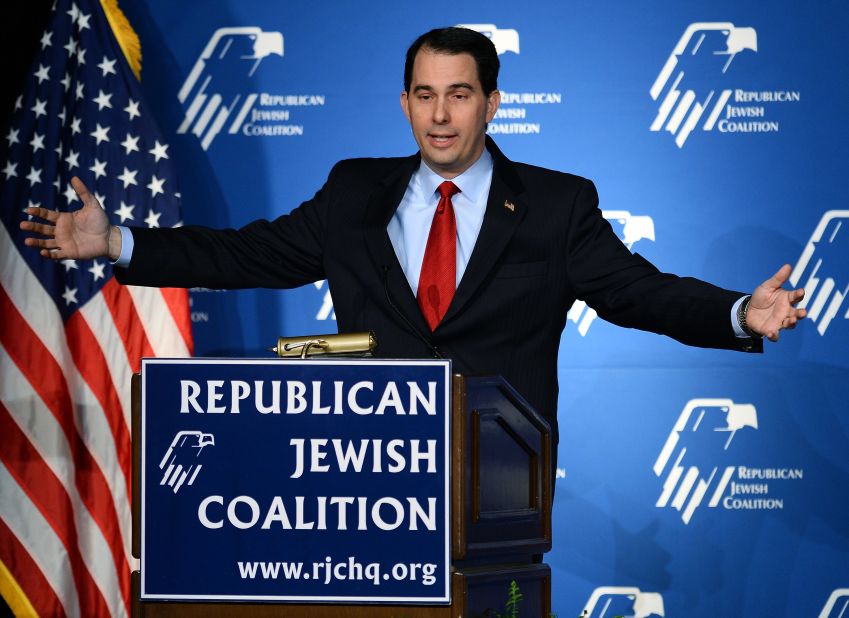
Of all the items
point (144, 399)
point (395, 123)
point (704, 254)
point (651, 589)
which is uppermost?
point (395, 123)

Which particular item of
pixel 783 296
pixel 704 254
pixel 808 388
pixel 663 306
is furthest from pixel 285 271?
pixel 808 388

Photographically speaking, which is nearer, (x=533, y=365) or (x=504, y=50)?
(x=533, y=365)

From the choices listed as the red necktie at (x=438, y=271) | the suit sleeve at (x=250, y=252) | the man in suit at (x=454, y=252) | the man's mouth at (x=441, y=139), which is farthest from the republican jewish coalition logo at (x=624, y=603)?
the man's mouth at (x=441, y=139)

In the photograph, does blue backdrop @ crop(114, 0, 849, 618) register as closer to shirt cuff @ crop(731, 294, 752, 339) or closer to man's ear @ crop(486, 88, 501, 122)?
man's ear @ crop(486, 88, 501, 122)

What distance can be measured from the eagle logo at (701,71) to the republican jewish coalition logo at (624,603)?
1.61 meters

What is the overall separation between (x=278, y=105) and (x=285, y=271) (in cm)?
161

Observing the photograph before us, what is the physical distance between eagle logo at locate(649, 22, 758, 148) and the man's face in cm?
171

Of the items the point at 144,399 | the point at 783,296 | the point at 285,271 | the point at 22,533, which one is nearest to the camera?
the point at 144,399

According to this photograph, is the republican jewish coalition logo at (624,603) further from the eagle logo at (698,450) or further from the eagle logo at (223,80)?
the eagle logo at (223,80)

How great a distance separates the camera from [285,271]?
266 cm

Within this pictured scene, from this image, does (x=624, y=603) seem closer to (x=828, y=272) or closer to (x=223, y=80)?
(x=828, y=272)

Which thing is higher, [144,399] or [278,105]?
[278,105]

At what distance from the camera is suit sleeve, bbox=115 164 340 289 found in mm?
2490

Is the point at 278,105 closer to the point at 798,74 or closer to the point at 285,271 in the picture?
the point at 285,271
